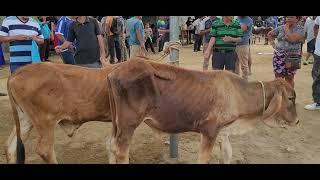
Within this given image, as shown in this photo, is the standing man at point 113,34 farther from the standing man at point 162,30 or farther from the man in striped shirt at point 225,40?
the standing man at point 162,30

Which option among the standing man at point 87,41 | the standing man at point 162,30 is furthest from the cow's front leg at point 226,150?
the standing man at point 162,30

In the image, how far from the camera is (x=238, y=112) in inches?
201

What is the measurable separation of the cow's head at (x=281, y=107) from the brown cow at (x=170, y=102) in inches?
15.1

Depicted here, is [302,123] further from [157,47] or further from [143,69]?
[157,47]

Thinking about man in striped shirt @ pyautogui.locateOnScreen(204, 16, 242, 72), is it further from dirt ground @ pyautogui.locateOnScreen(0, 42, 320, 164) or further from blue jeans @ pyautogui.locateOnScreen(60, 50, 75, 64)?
blue jeans @ pyautogui.locateOnScreen(60, 50, 75, 64)

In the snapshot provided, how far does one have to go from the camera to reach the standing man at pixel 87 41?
6.68 meters

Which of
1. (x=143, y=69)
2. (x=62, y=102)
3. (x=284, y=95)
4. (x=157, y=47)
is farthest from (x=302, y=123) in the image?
(x=157, y=47)

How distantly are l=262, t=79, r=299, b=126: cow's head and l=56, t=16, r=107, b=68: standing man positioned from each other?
265 cm

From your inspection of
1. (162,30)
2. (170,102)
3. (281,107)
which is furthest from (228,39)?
(162,30)

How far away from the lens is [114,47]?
520 inches

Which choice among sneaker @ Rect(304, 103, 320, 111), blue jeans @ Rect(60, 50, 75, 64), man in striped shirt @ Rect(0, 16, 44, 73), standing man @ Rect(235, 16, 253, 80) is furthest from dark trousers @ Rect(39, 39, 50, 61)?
sneaker @ Rect(304, 103, 320, 111)

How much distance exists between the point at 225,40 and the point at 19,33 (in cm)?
360

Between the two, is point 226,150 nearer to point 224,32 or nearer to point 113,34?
point 224,32

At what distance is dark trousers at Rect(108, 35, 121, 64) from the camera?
13.1 meters
